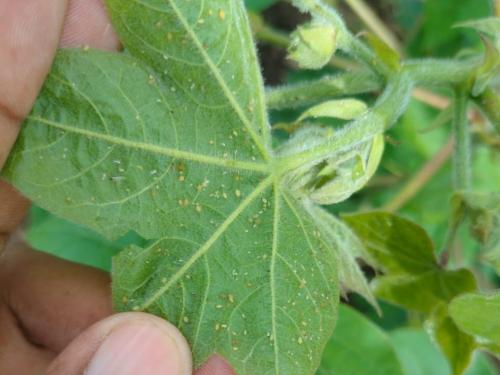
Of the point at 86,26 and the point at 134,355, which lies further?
the point at 86,26

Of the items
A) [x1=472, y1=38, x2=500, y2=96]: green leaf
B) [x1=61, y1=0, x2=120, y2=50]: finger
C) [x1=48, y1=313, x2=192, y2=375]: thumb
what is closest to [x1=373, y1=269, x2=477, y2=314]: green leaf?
[x1=472, y1=38, x2=500, y2=96]: green leaf

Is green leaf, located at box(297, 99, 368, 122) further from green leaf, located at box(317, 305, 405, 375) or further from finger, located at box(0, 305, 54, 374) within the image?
finger, located at box(0, 305, 54, 374)

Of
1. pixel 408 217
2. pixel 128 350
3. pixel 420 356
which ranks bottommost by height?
pixel 420 356

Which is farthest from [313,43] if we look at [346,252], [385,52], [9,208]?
[9,208]

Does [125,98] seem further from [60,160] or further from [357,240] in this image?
[357,240]

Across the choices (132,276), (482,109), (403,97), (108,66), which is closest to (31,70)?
(108,66)

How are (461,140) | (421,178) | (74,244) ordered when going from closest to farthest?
(461,140)
(74,244)
(421,178)

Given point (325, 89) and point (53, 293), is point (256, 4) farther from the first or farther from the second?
point (53, 293)

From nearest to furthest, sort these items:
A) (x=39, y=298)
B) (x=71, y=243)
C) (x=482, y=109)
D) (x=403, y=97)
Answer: (x=403, y=97) < (x=482, y=109) < (x=39, y=298) < (x=71, y=243)
